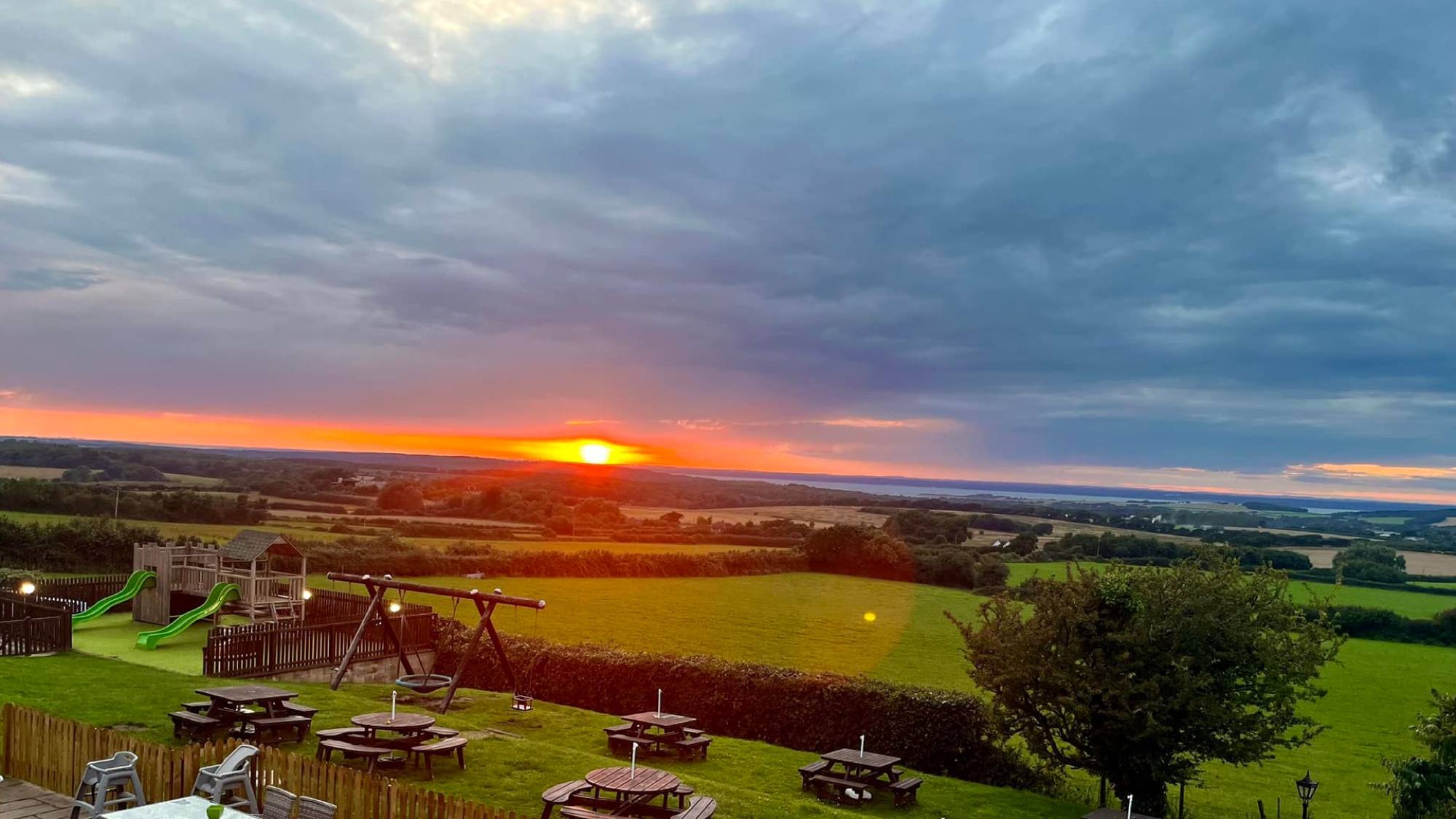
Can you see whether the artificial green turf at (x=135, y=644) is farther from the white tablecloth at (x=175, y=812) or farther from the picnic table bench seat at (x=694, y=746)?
the white tablecloth at (x=175, y=812)

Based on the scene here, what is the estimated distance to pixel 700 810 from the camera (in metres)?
12.0

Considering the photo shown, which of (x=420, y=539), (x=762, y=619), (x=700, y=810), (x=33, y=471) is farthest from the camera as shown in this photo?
(x=33, y=471)

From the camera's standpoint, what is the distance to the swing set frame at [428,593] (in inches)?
792

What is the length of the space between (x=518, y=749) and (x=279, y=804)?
345 inches

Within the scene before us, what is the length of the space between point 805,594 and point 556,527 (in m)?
32.8

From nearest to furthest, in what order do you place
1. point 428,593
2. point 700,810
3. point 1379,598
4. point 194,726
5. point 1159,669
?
point 700,810 < point 194,726 < point 1159,669 < point 428,593 < point 1379,598

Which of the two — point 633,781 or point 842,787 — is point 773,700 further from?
point 633,781

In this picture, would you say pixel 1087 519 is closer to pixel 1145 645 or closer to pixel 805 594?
Result: pixel 805 594

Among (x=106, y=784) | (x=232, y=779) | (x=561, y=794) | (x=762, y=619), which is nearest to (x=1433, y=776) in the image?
(x=561, y=794)

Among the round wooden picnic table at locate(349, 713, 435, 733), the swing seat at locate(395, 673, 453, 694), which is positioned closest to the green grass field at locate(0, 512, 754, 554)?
the swing seat at locate(395, 673, 453, 694)

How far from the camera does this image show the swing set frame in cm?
2012

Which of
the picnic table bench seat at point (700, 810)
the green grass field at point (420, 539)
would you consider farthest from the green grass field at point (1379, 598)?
the picnic table bench seat at point (700, 810)

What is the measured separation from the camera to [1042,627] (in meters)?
16.7

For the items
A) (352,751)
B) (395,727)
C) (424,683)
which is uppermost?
(395,727)
